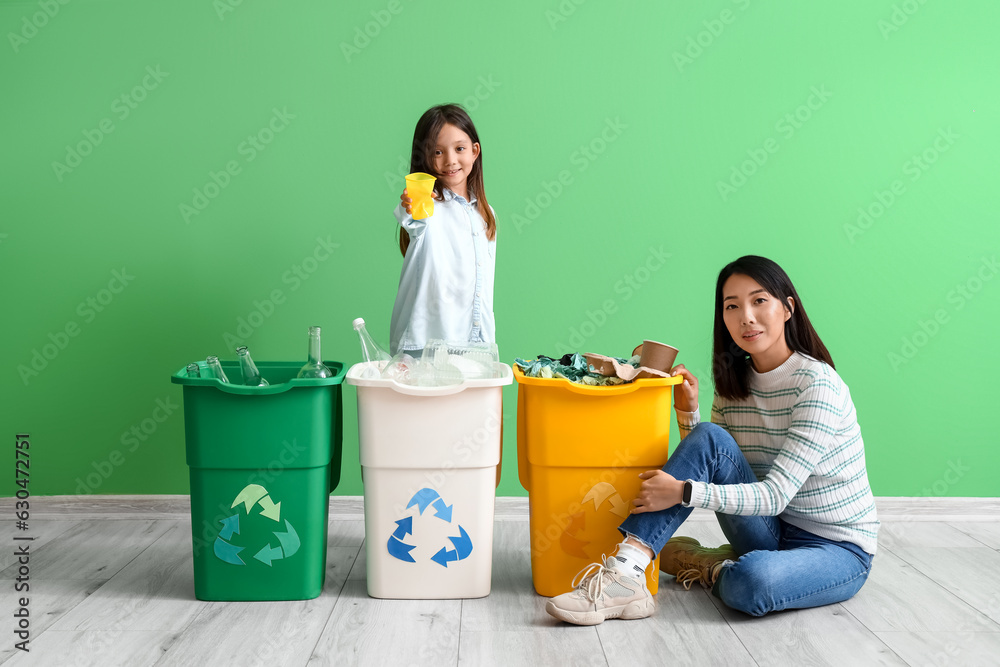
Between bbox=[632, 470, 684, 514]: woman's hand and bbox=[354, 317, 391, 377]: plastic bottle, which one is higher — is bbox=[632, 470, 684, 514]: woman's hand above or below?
below

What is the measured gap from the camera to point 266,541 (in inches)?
78.7

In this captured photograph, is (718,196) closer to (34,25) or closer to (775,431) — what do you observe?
(775,431)

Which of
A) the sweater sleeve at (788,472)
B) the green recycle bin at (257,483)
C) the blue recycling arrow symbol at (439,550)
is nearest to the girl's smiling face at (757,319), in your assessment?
the sweater sleeve at (788,472)

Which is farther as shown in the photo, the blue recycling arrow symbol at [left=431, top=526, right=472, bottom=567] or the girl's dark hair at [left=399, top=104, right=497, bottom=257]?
the girl's dark hair at [left=399, top=104, right=497, bottom=257]

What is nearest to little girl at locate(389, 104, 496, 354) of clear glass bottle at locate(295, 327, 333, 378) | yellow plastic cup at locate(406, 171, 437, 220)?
yellow plastic cup at locate(406, 171, 437, 220)

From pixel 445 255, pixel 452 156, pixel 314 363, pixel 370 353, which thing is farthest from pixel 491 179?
pixel 314 363

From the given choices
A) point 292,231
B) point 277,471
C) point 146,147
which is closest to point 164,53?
point 146,147

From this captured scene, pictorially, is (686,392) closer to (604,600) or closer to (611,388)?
(611,388)

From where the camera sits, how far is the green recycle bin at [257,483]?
6.46 ft

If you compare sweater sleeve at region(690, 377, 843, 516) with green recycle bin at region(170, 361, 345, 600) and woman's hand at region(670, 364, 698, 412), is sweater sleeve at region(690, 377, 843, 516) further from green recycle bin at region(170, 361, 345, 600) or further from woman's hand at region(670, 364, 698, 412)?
green recycle bin at region(170, 361, 345, 600)

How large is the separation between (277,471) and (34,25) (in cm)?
186

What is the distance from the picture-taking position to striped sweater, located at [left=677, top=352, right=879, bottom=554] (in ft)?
6.16

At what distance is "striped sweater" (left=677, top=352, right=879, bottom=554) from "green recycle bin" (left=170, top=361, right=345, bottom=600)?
38.2 inches

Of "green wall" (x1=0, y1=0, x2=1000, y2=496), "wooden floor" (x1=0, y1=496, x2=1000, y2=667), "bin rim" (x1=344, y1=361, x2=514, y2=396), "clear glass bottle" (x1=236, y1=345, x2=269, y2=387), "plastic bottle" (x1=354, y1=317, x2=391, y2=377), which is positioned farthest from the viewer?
"green wall" (x1=0, y1=0, x2=1000, y2=496)
